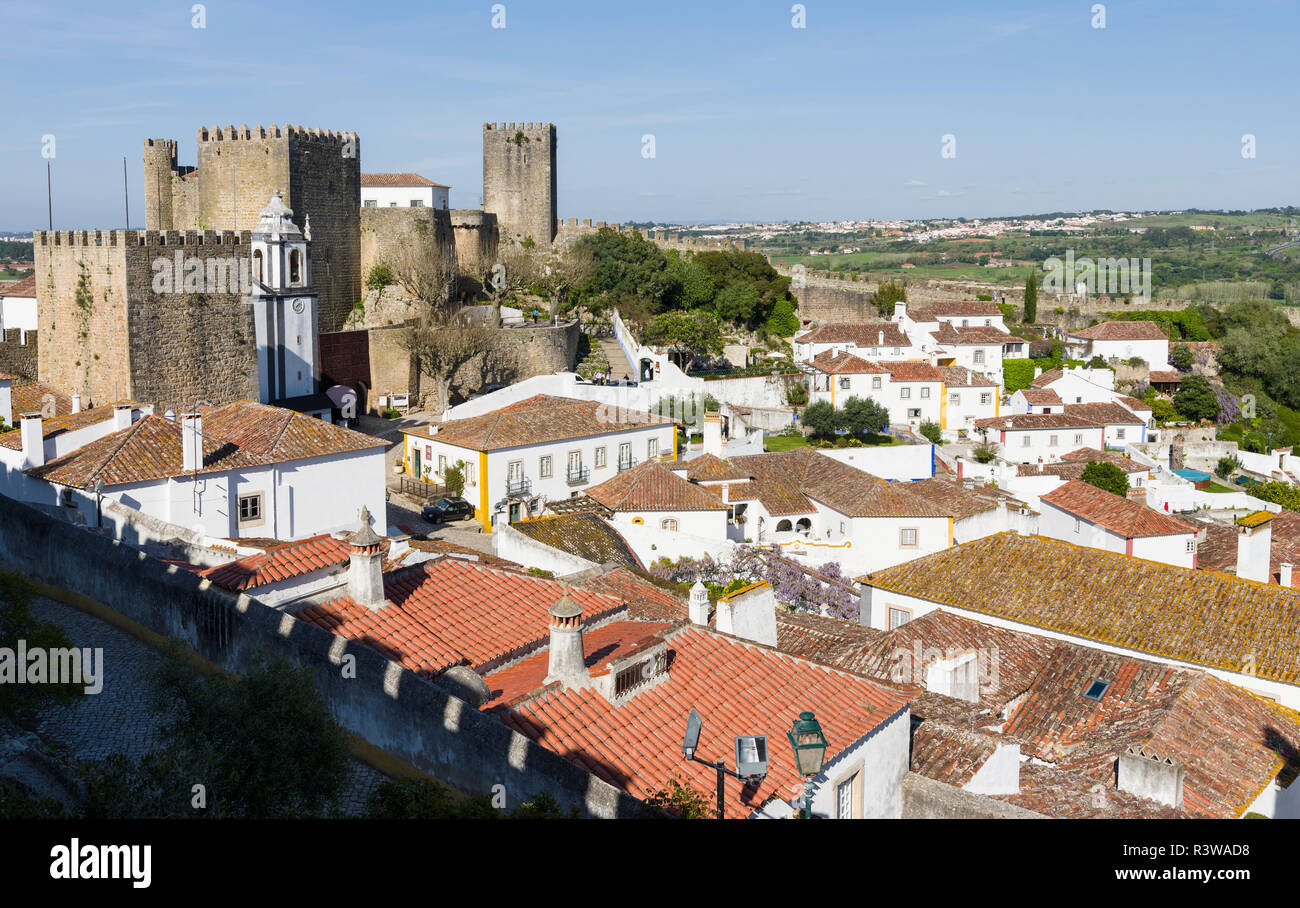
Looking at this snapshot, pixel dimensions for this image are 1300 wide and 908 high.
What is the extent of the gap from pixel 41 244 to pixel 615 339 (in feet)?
67.6

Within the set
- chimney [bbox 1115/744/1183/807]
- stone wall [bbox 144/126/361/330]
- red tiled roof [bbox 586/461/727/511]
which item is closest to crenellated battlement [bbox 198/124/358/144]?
stone wall [bbox 144/126/361/330]

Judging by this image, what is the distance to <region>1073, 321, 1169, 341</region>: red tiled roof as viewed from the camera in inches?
2018

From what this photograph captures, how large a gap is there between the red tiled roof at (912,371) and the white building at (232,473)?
2662 centimetres

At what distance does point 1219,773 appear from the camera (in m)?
10.8

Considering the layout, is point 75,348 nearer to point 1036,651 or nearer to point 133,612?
point 133,612

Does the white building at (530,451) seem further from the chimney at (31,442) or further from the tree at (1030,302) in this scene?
the tree at (1030,302)

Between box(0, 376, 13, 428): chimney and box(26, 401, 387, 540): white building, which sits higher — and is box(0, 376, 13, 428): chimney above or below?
above

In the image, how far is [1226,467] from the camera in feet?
133

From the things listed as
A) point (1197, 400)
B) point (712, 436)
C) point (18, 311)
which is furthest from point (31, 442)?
point (1197, 400)

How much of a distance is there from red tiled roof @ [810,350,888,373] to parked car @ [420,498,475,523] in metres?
19.3

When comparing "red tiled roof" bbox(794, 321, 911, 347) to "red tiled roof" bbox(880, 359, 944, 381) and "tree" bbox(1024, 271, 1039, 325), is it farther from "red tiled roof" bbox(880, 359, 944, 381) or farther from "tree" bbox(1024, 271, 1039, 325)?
"tree" bbox(1024, 271, 1039, 325)

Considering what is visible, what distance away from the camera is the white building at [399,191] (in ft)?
133

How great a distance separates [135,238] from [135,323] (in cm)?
164
